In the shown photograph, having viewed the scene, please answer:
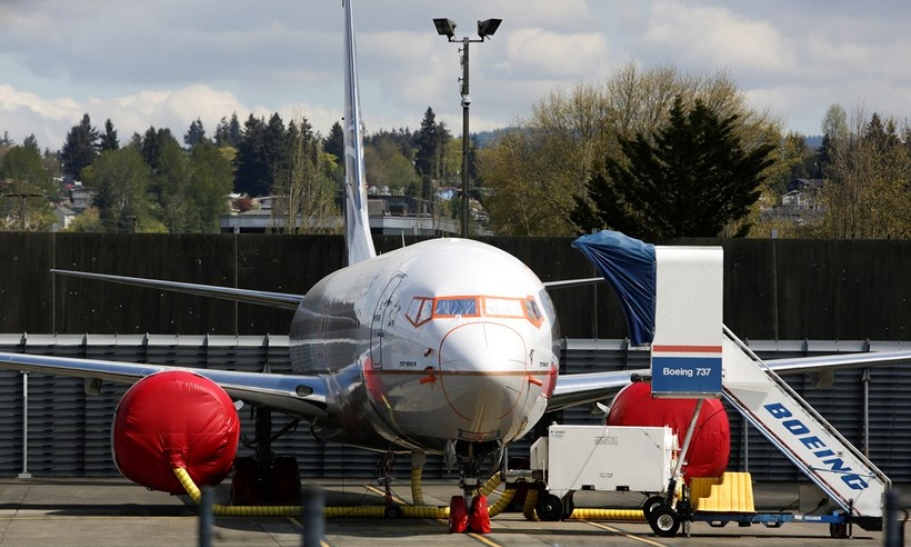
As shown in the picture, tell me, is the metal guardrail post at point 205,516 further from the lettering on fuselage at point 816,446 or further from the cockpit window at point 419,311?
the lettering on fuselage at point 816,446

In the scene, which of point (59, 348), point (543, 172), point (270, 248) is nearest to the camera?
point (59, 348)

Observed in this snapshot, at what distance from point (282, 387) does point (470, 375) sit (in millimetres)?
6028

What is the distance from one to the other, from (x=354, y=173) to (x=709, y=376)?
49.2 feet

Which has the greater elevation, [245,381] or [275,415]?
[245,381]

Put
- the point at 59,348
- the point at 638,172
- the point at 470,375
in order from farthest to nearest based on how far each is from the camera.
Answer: the point at 638,172 → the point at 59,348 → the point at 470,375

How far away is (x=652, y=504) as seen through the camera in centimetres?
2253

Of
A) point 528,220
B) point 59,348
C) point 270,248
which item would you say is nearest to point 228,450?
point 59,348

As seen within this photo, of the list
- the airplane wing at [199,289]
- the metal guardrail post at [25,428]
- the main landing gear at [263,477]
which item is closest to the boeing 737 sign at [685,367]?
the main landing gear at [263,477]

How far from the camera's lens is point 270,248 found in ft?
139

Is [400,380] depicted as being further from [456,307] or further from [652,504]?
[652,504]

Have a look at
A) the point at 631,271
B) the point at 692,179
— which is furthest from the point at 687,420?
the point at 692,179

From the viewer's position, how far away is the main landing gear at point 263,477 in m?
26.6

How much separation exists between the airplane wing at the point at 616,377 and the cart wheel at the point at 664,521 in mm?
3649

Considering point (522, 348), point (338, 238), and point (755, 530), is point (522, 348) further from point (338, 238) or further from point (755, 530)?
point (338, 238)
